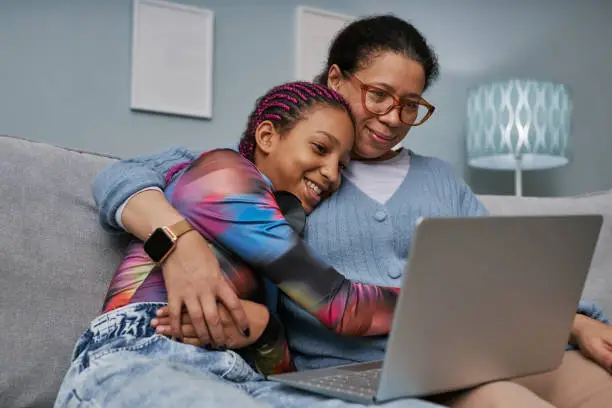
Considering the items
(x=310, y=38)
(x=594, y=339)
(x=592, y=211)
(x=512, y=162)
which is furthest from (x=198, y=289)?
(x=512, y=162)

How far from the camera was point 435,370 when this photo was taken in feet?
2.44

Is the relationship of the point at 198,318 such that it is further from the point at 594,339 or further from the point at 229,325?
the point at 594,339

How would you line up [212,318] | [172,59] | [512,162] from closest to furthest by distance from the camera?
[212,318], [172,59], [512,162]

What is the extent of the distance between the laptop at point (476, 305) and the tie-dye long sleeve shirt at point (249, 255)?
10 cm

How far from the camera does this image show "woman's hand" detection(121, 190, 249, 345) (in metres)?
0.86

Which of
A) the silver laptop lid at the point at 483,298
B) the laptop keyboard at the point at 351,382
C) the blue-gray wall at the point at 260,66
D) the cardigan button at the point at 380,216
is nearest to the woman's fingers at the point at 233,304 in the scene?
the laptop keyboard at the point at 351,382

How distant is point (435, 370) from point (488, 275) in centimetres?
12

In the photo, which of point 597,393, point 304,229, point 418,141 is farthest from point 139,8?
point 597,393

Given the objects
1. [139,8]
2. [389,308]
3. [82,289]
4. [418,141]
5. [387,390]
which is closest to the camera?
[387,390]

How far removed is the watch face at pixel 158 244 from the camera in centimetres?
90

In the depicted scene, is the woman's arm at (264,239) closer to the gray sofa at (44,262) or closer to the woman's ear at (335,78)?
the gray sofa at (44,262)

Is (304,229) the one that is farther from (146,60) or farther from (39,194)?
(146,60)

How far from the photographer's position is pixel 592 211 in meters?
1.62

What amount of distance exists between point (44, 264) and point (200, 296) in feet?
1.15
